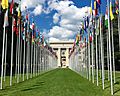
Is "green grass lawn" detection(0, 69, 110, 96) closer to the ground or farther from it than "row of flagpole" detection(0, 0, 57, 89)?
closer to the ground

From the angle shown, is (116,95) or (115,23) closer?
(116,95)

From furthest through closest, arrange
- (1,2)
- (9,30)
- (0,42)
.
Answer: (9,30) → (0,42) → (1,2)

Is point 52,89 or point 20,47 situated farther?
point 20,47

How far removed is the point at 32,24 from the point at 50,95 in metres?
36.0

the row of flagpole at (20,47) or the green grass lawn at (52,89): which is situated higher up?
the row of flagpole at (20,47)

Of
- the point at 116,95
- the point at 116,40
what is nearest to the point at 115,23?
the point at 116,40

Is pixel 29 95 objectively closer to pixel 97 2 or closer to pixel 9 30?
pixel 97 2

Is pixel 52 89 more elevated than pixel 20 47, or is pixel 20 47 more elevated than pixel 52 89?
pixel 20 47

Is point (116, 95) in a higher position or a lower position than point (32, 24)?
lower

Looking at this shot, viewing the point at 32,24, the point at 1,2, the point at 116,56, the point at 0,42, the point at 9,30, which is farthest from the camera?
the point at 116,56

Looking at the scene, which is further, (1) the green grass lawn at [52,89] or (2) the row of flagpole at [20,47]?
(2) the row of flagpole at [20,47]

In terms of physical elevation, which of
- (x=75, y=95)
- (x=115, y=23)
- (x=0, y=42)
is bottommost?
(x=75, y=95)

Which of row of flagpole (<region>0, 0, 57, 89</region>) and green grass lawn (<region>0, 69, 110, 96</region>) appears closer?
green grass lawn (<region>0, 69, 110, 96</region>)

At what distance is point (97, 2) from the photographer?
32.7 metres
